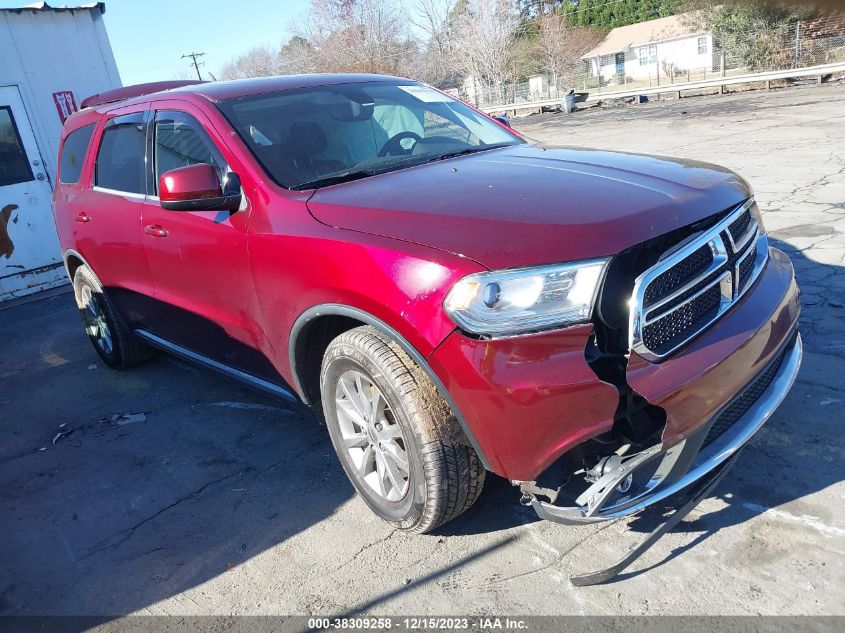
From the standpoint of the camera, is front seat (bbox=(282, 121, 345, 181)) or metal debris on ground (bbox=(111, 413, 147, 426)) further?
metal debris on ground (bbox=(111, 413, 147, 426))

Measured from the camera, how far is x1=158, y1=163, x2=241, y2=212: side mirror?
3.14m

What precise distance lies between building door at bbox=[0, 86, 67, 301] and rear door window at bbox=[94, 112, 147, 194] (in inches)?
195

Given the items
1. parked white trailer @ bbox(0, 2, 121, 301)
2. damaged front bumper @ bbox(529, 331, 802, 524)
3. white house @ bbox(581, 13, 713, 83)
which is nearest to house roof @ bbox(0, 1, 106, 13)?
parked white trailer @ bbox(0, 2, 121, 301)

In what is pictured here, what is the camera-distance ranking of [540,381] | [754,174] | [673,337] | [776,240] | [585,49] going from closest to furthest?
[540,381]
[673,337]
[776,240]
[754,174]
[585,49]

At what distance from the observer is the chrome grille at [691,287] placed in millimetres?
2275

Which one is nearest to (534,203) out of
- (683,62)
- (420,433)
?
(420,433)

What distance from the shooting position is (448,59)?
48.4 metres

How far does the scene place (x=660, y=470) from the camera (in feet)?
7.60

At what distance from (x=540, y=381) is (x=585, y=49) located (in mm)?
65285

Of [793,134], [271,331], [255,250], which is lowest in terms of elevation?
[793,134]

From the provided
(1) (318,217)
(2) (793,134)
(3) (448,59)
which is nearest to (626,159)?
(1) (318,217)

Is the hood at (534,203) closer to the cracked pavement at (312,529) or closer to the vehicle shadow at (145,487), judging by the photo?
the cracked pavement at (312,529)

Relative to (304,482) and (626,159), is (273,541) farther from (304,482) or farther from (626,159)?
Answer: (626,159)

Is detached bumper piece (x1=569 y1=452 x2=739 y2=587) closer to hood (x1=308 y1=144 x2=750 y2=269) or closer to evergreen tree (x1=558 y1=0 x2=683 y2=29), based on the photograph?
hood (x1=308 y1=144 x2=750 y2=269)
